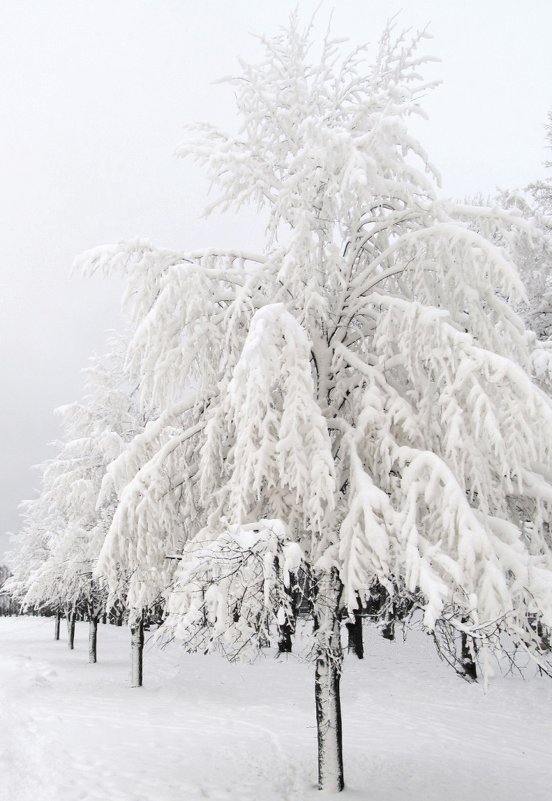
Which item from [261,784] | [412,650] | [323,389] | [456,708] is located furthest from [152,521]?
[412,650]

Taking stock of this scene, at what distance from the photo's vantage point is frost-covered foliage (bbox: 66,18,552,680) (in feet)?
19.9

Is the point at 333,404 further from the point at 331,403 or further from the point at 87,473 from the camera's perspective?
the point at 87,473

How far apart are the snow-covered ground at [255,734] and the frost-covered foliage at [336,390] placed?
1.96 m

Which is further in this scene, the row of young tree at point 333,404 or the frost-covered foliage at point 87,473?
the frost-covered foliage at point 87,473

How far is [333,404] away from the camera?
810 centimetres

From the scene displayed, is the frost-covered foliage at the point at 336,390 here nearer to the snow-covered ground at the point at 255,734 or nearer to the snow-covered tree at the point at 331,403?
the snow-covered tree at the point at 331,403

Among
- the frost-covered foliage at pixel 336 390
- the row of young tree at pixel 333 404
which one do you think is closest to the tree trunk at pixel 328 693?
the row of young tree at pixel 333 404

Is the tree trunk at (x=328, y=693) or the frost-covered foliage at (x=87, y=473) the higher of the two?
the frost-covered foliage at (x=87, y=473)

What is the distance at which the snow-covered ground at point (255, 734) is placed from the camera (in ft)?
26.3

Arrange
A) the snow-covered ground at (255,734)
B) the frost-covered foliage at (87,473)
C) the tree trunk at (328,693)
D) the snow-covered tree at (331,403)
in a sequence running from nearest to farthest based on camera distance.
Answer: the snow-covered tree at (331,403)
the tree trunk at (328,693)
the snow-covered ground at (255,734)
the frost-covered foliage at (87,473)

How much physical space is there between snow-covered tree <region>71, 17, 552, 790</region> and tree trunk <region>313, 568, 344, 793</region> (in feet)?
0.11

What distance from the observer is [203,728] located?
12.1 meters

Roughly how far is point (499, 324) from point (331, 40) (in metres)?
4.49

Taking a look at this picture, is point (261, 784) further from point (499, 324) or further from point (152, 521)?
point (499, 324)
